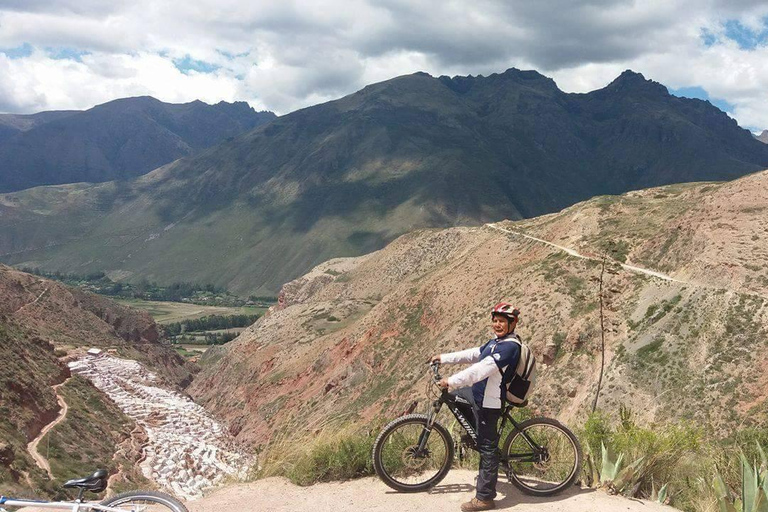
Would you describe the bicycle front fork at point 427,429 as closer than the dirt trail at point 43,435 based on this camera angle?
Yes

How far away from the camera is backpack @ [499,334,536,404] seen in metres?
8.46

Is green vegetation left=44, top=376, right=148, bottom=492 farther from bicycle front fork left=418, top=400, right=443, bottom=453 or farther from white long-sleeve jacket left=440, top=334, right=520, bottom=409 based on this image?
white long-sleeve jacket left=440, top=334, right=520, bottom=409

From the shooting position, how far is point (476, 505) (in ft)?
27.1

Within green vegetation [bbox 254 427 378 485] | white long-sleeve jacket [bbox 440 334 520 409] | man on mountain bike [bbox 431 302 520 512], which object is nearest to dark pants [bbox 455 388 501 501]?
man on mountain bike [bbox 431 302 520 512]

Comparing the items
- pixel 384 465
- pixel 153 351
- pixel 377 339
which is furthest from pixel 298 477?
pixel 153 351

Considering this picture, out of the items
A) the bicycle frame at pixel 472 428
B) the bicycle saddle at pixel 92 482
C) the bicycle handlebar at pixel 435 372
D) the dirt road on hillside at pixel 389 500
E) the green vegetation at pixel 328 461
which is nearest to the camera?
the bicycle saddle at pixel 92 482

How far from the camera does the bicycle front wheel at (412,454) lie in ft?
30.2

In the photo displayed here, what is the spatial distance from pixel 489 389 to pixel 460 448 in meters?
1.64

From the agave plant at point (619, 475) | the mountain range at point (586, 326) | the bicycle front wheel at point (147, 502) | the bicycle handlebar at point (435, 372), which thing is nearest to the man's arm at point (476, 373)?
the bicycle handlebar at point (435, 372)

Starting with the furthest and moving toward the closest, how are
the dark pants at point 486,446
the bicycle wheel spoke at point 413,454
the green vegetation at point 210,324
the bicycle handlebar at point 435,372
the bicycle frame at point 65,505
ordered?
the green vegetation at point 210,324 < the bicycle wheel spoke at point 413,454 < the bicycle handlebar at point 435,372 < the dark pants at point 486,446 < the bicycle frame at point 65,505

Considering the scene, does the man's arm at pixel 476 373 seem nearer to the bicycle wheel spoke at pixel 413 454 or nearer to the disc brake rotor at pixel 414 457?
Answer: the bicycle wheel spoke at pixel 413 454

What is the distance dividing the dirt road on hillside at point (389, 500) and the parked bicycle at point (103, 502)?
2269 millimetres

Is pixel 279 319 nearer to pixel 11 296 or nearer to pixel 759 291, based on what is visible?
pixel 11 296

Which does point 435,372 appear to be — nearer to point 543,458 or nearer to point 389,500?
point 389,500
